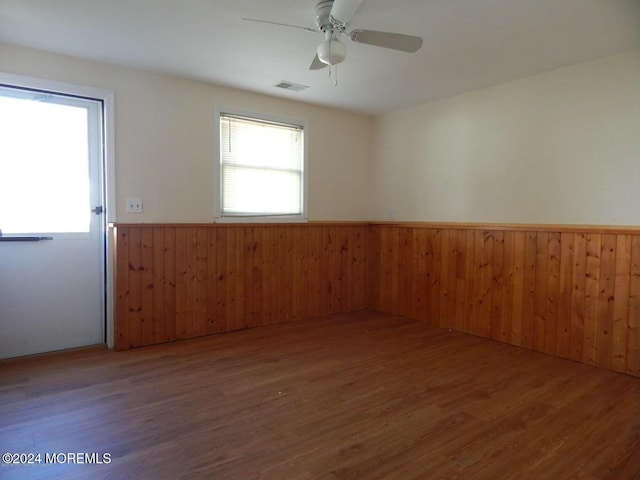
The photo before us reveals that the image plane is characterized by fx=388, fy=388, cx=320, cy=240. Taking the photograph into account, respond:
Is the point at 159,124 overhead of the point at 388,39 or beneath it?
beneath

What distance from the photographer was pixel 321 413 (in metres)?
2.33

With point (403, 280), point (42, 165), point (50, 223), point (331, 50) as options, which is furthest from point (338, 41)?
point (403, 280)

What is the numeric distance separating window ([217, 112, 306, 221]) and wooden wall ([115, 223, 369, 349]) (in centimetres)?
24

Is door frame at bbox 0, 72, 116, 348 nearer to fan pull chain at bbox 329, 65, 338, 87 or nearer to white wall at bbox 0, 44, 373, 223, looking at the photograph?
white wall at bbox 0, 44, 373, 223

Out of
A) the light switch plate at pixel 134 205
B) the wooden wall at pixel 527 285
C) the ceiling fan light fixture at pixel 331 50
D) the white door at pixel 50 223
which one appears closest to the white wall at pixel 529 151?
the wooden wall at pixel 527 285

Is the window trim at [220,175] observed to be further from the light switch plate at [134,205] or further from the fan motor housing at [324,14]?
the fan motor housing at [324,14]

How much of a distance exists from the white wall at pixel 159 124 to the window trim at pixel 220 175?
4 centimetres

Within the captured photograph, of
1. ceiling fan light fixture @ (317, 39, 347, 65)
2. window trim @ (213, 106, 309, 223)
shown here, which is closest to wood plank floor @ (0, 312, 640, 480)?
window trim @ (213, 106, 309, 223)

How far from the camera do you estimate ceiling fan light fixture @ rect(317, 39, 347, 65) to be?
7.77 ft

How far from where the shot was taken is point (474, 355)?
3369 millimetres

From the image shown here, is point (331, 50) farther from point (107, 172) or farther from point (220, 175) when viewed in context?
point (107, 172)

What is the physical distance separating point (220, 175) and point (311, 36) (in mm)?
1743

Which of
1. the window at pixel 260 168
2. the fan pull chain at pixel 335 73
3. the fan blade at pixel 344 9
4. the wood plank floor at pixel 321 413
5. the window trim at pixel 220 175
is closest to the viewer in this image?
the wood plank floor at pixel 321 413

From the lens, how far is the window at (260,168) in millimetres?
4086
